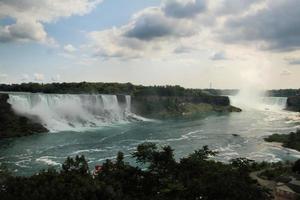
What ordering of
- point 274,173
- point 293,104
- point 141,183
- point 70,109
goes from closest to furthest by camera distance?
1. point 141,183
2. point 274,173
3. point 70,109
4. point 293,104

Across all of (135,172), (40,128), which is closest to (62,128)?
(40,128)

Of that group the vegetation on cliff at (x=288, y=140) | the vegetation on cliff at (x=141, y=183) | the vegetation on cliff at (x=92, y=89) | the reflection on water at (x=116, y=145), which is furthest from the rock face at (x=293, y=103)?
the vegetation on cliff at (x=141, y=183)

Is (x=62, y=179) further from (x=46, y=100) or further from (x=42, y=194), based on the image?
(x=46, y=100)

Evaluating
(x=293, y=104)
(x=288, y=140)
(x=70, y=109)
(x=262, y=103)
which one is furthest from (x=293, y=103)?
(x=288, y=140)

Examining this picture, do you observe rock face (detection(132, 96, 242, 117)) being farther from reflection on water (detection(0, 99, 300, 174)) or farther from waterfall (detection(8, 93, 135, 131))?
reflection on water (detection(0, 99, 300, 174))

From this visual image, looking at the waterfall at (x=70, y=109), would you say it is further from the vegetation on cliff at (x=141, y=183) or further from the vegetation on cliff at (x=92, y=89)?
the vegetation on cliff at (x=141, y=183)

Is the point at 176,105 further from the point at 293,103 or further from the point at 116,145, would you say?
the point at 116,145
